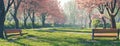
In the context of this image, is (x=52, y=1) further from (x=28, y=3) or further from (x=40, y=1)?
(x=28, y=3)

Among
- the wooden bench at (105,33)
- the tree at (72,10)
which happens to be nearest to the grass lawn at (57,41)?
the wooden bench at (105,33)

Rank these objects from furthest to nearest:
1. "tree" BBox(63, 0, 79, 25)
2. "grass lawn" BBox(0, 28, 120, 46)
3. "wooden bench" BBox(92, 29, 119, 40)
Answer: "tree" BBox(63, 0, 79, 25)
"wooden bench" BBox(92, 29, 119, 40)
"grass lawn" BBox(0, 28, 120, 46)

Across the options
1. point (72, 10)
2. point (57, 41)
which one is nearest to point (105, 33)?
point (57, 41)

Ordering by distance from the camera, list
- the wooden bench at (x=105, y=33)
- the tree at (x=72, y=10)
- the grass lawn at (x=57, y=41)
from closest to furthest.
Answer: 1. the grass lawn at (x=57, y=41)
2. the wooden bench at (x=105, y=33)
3. the tree at (x=72, y=10)

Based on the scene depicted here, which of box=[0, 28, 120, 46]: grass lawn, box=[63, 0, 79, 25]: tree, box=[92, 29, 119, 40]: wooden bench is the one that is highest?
box=[63, 0, 79, 25]: tree

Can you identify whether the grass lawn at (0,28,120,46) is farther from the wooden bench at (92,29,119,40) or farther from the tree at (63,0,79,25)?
the tree at (63,0,79,25)

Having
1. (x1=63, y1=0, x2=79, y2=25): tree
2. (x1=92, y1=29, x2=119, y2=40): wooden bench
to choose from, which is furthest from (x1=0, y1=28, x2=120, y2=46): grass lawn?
(x1=63, y1=0, x2=79, y2=25): tree

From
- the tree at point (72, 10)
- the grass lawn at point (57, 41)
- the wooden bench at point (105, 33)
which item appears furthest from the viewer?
the tree at point (72, 10)

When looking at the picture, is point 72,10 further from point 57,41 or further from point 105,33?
point 57,41

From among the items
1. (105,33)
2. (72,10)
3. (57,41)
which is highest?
(72,10)

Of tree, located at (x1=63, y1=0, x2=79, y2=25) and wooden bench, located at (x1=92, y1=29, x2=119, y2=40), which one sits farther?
tree, located at (x1=63, y1=0, x2=79, y2=25)

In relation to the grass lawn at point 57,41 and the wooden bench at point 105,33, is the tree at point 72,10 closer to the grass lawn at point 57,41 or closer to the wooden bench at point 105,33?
the grass lawn at point 57,41

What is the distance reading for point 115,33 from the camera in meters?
23.2

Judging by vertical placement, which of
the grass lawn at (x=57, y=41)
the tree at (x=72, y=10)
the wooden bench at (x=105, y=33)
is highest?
the tree at (x=72, y=10)
